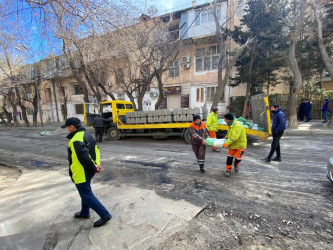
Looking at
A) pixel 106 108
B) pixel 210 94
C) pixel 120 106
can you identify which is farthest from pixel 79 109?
pixel 210 94

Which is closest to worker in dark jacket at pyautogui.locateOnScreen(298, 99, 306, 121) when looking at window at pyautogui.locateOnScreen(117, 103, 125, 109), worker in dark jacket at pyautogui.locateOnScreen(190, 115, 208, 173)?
worker in dark jacket at pyautogui.locateOnScreen(190, 115, 208, 173)

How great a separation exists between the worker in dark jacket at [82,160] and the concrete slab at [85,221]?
0.98 ft

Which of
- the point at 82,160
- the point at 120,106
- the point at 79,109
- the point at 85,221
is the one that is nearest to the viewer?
the point at 82,160

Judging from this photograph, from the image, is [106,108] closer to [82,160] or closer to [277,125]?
[82,160]

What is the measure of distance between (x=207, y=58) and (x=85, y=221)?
16.6 m

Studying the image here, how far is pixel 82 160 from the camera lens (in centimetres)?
219

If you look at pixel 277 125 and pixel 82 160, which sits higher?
pixel 277 125

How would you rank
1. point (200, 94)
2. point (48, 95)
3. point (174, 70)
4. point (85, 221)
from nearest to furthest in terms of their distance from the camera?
point (85, 221) < point (200, 94) < point (174, 70) < point (48, 95)

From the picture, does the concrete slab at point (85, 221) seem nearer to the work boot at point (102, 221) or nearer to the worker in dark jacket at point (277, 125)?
the work boot at point (102, 221)

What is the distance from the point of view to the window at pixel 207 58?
15.9 m

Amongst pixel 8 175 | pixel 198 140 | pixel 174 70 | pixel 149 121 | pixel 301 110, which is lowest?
pixel 8 175

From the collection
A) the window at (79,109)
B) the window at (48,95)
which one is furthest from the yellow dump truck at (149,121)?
the window at (48,95)

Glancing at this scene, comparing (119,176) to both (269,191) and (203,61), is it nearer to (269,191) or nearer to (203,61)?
(269,191)

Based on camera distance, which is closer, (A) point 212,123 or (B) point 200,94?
(A) point 212,123
